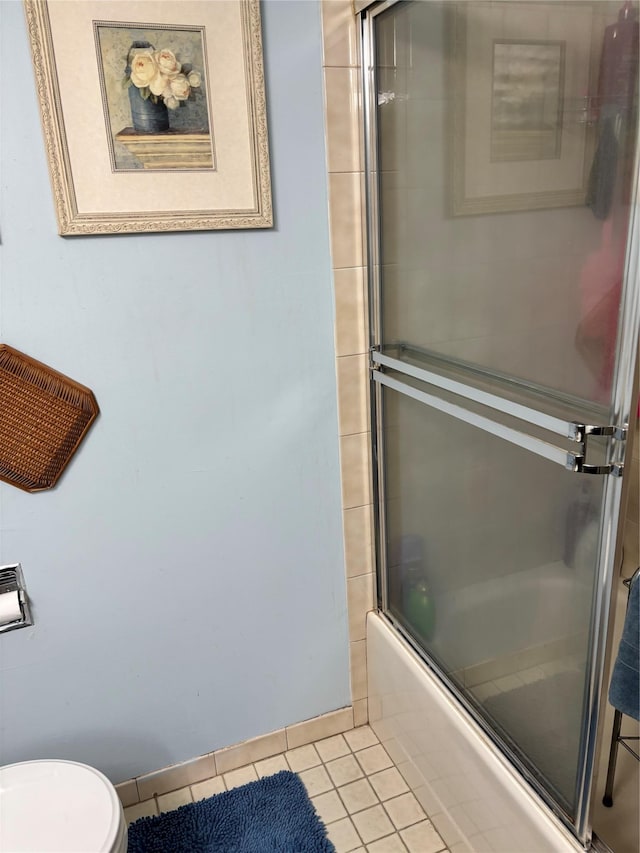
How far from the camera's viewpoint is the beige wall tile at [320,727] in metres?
1.86

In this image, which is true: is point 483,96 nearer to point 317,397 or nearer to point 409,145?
point 409,145

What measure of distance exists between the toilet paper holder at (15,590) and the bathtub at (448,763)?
2.92 ft

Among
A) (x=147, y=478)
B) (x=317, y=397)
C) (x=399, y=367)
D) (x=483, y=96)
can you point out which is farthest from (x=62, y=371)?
(x=483, y=96)

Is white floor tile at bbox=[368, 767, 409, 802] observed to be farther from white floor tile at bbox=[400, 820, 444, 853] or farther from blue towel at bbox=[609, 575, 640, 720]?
blue towel at bbox=[609, 575, 640, 720]

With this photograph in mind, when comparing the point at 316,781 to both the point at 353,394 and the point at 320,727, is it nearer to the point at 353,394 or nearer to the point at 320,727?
the point at 320,727

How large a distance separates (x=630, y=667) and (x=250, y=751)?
3.81 feet

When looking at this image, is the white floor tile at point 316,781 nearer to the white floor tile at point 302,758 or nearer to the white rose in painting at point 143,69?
the white floor tile at point 302,758

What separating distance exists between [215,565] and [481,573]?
650 millimetres

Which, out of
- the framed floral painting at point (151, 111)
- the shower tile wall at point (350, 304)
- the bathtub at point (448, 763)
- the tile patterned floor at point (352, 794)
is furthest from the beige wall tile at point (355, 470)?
the tile patterned floor at point (352, 794)

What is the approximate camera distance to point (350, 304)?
159 centimetres

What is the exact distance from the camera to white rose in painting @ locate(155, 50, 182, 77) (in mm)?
1313

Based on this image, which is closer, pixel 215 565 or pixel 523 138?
pixel 523 138

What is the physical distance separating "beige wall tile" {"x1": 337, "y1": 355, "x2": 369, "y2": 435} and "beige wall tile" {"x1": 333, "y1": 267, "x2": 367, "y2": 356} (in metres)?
0.03

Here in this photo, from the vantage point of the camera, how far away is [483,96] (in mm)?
1146
